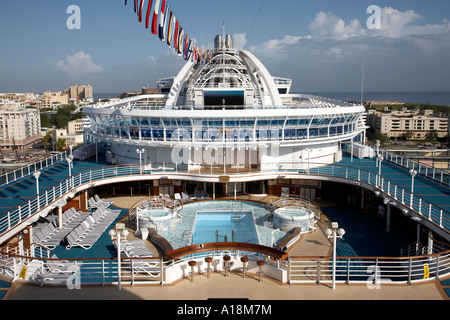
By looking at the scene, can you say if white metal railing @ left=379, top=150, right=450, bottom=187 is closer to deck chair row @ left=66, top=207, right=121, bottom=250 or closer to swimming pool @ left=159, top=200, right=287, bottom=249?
swimming pool @ left=159, top=200, right=287, bottom=249

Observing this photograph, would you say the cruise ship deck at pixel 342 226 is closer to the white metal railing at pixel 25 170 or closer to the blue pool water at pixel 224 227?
the white metal railing at pixel 25 170

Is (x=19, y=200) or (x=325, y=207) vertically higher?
(x=19, y=200)

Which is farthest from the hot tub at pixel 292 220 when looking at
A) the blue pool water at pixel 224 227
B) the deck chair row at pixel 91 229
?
the deck chair row at pixel 91 229

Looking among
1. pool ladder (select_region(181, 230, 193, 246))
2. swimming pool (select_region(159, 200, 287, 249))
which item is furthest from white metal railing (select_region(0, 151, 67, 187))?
pool ladder (select_region(181, 230, 193, 246))

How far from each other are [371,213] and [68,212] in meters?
18.6

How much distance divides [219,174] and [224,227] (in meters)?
6.05

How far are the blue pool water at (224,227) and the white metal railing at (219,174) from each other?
15.6 ft

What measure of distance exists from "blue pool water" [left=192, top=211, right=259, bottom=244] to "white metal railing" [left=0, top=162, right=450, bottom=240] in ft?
15.6

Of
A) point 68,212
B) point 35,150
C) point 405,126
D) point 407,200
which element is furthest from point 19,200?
point 405,126

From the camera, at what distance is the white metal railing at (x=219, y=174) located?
1639 centimetres

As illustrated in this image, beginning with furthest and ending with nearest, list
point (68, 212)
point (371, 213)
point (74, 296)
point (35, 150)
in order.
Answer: point (35, 150) → point (371, 213) → point (68, 212) → point (74, 296)

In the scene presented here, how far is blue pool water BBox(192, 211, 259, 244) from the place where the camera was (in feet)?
57.9

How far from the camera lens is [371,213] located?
23688 mm

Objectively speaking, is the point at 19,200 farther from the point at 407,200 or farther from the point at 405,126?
the point at 405,126
